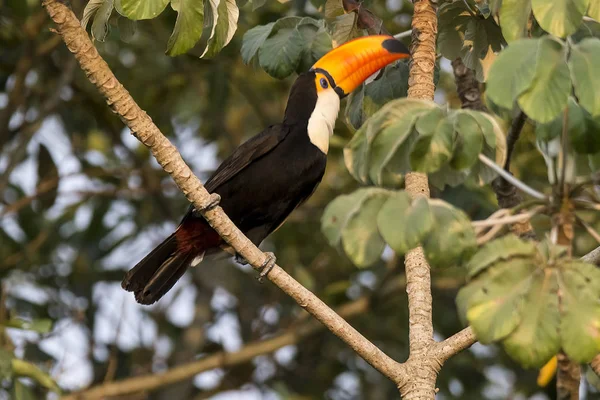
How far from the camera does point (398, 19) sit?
5.96 m

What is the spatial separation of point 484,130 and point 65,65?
4285 mm

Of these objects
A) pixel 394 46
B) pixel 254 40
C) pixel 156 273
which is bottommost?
pixel 156 273

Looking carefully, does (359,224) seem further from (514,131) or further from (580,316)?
(514,131)

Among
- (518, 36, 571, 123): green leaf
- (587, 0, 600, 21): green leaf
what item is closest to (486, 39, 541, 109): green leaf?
(518, 36, 571, 123): green leaf

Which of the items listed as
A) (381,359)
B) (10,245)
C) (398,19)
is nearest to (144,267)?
(381,359)

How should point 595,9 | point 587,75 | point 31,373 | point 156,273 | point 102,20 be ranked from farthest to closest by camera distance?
point 156,273 → point 31,373 → point 102,20 → point 595,9 → point 587,75

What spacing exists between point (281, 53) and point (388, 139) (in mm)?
1373

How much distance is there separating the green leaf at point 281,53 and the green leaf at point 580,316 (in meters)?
1.72

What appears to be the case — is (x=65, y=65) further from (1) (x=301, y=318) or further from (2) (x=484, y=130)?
(2) (x=484, y=130)

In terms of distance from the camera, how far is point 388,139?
6.54ft

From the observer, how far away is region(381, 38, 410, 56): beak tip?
3246mm

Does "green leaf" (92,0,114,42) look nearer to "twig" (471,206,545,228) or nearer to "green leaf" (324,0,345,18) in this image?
"green leaf" (324,0,345,18)

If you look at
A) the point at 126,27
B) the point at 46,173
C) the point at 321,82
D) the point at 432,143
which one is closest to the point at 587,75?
the point at 432,143

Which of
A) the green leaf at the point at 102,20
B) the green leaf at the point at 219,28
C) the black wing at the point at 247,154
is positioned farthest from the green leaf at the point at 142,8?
the black wing at the point at 247,154
